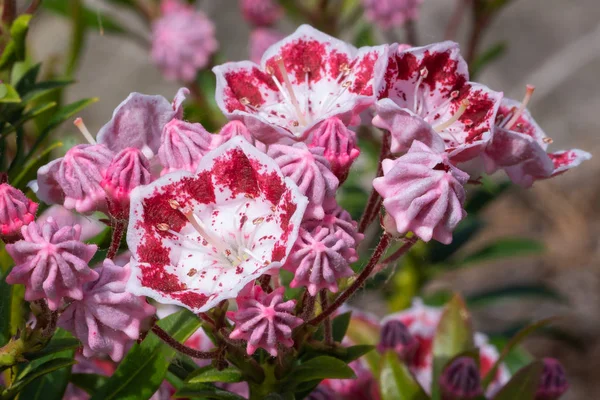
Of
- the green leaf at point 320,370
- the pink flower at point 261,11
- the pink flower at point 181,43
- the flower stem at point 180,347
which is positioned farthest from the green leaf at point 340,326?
the pink flower at point 261,11

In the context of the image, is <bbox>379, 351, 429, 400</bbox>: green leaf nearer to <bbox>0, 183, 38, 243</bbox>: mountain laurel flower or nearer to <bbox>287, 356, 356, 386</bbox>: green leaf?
<bbox>287, 356, 356, 386</bbox>: green leaf

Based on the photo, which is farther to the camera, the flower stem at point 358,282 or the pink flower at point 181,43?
the pink flower at point 181,43

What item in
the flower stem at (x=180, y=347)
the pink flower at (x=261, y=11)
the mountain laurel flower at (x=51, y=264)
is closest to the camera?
the mountain laurel flower at (x=51, y=264)

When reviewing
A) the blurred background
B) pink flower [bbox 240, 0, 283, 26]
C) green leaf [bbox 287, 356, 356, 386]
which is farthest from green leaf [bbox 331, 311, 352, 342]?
the blurred background

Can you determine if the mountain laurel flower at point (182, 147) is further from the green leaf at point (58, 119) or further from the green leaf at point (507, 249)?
the green leaf at point (507, 249)

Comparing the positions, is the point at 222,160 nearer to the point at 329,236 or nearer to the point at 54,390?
the point at 329,236

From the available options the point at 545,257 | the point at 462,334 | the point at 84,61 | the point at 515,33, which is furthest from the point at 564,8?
the point at 462,334

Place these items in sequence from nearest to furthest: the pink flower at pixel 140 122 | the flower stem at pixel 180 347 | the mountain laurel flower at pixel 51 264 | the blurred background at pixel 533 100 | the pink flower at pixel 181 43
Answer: the mountain laurel flower at pixel 51 264 → the flower stem at pixel 180 347 → the pink flower at pixel 140 122 → the pink flower at pixel 181 43 → the blurred background at pixel 533 100
